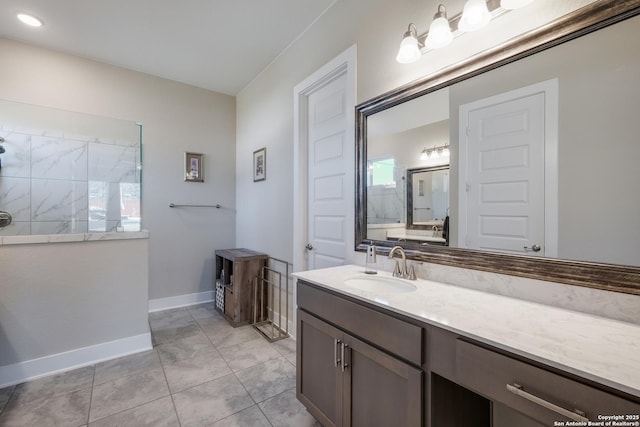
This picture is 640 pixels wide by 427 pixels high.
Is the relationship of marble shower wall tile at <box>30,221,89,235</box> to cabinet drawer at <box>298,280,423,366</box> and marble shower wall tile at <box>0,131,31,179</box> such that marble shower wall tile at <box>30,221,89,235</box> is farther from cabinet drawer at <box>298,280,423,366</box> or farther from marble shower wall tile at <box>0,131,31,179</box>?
cabinet drawer at <box>298,280,423,366</box>

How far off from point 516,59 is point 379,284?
1.21 meters

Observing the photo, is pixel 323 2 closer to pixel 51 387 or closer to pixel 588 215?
pixel 588 215

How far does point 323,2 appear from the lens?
2.10 meters

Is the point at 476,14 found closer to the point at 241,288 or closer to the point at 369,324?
the point at 369,324

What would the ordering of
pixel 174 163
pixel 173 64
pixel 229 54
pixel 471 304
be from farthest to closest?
pixel 174 163, pixel 173 64, pixel 229 54, pixel 471 304

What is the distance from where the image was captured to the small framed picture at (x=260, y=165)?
121 inches

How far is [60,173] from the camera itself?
8.01 feet

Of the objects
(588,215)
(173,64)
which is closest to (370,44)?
(588,215)

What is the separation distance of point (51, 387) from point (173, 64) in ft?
9.82

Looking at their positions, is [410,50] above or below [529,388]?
above

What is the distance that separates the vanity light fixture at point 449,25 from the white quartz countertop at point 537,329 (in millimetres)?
1163

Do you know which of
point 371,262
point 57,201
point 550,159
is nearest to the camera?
point 550,159

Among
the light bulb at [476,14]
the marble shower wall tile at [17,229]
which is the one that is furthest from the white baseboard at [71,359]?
the light bulb at [476,14]

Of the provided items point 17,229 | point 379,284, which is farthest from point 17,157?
point 379,284
